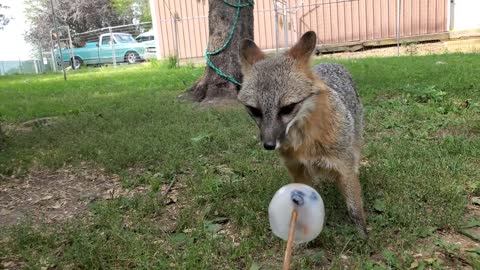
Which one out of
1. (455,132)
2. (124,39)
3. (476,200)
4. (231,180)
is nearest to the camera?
(476,200)

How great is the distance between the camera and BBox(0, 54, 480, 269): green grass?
115 inches

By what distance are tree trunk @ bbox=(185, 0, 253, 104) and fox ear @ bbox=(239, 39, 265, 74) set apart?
4.42 meters

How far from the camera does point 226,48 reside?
7711 mm

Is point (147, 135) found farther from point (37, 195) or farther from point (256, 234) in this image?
point (256, 234)

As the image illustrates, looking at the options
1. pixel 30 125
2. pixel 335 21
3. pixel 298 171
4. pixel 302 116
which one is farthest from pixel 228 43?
pixel 335 21

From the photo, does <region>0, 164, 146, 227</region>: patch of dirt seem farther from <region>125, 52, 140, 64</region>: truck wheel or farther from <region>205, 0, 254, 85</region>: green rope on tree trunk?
<region>125, 52, 140, 64</region>: truck wheel

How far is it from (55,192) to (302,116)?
276 cm

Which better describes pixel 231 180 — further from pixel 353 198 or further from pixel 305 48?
pixel 305 48

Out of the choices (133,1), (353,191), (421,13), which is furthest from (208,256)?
(133,1)

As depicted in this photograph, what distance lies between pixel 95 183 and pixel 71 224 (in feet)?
3.54

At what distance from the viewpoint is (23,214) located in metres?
3.82

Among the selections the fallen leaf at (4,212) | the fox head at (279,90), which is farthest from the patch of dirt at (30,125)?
the fox head at (279,90)

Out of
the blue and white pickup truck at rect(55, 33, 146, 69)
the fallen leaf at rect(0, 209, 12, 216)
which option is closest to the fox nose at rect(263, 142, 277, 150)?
the fallen leaf at rect(0, 209, 12, 216)

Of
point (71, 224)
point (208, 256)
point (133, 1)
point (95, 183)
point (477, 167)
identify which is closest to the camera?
point (208, 256)
